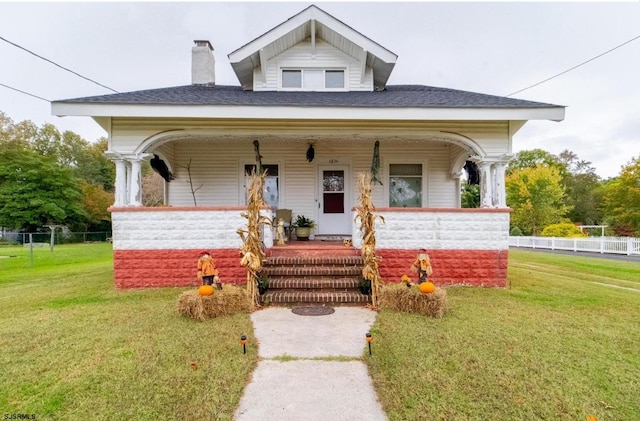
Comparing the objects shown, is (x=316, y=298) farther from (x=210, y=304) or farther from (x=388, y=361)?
(x=388, y=361)

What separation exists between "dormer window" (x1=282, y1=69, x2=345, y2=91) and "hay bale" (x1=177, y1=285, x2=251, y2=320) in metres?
6.90

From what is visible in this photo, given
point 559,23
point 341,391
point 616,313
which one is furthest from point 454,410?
point 559,23

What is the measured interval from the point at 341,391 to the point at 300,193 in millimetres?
7271

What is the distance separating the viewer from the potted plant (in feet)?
29.5

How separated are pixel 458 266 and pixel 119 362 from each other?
6.15m

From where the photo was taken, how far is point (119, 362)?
3199 millimetres

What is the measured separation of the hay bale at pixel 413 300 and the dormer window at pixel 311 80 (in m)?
6.76

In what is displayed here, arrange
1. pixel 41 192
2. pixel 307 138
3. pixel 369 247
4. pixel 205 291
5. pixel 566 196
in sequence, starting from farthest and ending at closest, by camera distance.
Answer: pixel 566 196, pixel 41 192, pixel 307 138, pixel 369 247, pixel 205 291

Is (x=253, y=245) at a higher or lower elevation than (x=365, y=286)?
higher

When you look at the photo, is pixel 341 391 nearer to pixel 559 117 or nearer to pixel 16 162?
pixel 559 117

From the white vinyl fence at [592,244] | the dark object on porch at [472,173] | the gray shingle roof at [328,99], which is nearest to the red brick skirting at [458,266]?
the gray shingle roof at [328,99]

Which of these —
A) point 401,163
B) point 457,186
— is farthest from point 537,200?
point 401,163

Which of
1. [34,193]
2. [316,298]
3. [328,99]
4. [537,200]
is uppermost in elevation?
[328,99]

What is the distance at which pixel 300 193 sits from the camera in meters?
9.66
